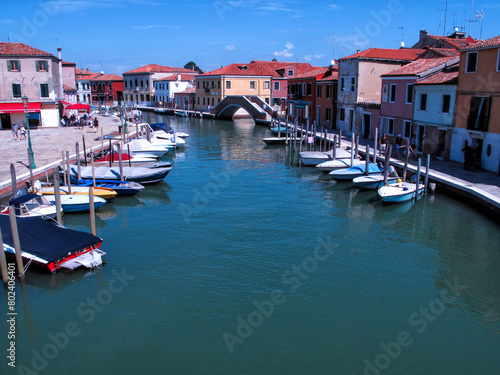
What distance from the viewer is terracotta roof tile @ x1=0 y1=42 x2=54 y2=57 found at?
41719 millimetres

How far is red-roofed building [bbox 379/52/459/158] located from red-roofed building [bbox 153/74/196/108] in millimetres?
56505

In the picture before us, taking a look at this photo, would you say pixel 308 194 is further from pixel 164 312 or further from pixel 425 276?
pixel 164 312

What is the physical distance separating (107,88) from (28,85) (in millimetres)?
57819

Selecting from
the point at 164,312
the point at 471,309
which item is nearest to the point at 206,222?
the point at 164,312

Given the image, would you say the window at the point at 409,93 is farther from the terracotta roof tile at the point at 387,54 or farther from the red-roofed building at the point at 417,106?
the terracotta roof tile at the point at 387,54

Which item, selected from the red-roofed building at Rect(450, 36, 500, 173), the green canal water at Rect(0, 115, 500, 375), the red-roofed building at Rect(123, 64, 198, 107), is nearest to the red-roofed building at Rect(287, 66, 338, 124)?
the red-roofed building at Rect(450, 36, 500, 173)

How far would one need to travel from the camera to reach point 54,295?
12.2m

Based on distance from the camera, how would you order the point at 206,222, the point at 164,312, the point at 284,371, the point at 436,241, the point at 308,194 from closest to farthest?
1. the point at 284,371
2. the point at 164,312
3. the point at 436,241
4. the point at 206,222
5. the point at 308,194

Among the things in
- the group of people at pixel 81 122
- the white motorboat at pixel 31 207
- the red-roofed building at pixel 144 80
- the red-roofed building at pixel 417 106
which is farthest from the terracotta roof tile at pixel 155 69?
the white motorboat at pixel 31 207

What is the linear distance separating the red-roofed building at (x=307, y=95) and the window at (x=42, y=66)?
2486cm

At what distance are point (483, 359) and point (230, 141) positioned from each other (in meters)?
35.8

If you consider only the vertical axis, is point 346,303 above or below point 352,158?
below

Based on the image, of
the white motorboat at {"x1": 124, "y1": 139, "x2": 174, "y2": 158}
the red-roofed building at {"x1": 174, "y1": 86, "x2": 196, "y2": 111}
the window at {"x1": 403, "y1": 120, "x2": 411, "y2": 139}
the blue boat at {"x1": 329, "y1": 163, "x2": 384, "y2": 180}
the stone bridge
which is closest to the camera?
the blue boat at {"x1": 329, "y1": 163, "x2": 384, "y2": 180}

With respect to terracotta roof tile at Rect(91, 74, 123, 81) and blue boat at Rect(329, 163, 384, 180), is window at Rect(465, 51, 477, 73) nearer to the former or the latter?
blue boat at Rect(329, 163, 384, 180)
